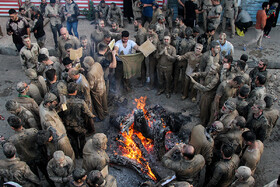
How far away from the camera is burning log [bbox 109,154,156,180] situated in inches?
231

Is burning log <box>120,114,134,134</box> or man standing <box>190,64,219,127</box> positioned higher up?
man standing <box>190,64,219,127</box>

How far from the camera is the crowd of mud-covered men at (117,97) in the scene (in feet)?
15.4

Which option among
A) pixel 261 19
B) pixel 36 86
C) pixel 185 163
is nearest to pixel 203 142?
pixel 185 163

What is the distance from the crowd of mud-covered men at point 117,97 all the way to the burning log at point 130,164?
991mm

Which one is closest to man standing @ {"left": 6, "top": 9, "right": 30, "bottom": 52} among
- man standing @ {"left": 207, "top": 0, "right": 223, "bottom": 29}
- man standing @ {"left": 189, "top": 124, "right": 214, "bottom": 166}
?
man standing @ {"left": 189, "top": 124, "right": 214, "bottom": 166}

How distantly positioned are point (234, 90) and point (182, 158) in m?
2.76

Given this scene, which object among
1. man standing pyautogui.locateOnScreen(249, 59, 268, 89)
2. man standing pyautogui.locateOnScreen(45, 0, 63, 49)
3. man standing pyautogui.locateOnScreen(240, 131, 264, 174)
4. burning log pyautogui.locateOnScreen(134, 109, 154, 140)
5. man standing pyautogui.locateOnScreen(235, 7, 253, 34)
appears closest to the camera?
man standing pyautogui.locateOnScreen(240, 131, 264, 174)

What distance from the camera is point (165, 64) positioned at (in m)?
8.11

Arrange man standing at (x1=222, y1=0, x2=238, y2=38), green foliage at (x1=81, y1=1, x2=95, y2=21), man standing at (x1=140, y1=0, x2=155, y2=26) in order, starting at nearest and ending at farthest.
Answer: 1. man standing at (x1=222, y1=0, x2=238, y2=38)
2. man standing at (x1=140, y1=0, x2=155, y2=26)
3. green foliage at (x1=81, y1=1, x2=95, y2=21)

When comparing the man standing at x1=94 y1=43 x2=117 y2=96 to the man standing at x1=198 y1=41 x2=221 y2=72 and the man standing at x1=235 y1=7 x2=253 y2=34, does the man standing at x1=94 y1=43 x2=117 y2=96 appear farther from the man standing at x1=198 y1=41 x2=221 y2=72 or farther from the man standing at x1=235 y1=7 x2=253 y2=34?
the man standing at x1=235 y1=7 x2=253 y2=34

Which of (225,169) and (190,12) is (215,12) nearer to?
(190,12)

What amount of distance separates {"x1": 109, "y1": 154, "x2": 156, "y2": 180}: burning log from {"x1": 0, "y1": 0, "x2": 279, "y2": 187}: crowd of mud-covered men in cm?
99

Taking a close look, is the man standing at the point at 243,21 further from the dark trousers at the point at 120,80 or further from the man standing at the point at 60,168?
the man standing at the point at 60,168

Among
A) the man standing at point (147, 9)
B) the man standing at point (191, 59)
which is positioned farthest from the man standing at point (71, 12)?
the man standing at point (191, 59)
